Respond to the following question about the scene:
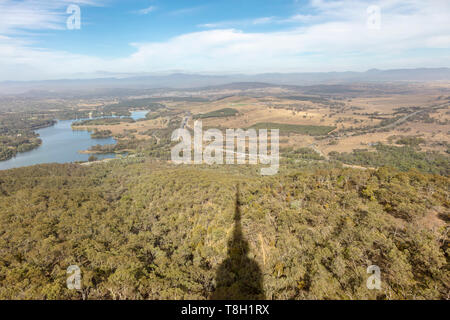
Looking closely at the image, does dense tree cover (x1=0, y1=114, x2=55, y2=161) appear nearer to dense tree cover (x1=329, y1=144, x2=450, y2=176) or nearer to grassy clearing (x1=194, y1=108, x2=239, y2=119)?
grassy clearing (x1=194, y1=108, x2=239, y2=119)


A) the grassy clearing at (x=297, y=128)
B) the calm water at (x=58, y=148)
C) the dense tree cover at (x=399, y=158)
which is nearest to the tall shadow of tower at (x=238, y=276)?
the dense tree cover at (x=399, y=158)

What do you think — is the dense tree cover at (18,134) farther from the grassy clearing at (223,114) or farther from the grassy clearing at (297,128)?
the grassy clearing at (297,128)

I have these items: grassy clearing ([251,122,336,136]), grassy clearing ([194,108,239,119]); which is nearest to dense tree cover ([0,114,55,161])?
grassy clearing ([194,108,239,119])

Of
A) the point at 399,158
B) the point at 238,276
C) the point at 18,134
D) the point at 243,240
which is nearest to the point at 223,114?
the point at 399,158

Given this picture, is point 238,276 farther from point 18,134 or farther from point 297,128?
point 18,134

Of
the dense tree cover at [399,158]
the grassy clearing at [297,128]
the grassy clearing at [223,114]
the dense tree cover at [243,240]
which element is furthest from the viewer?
the grassy clearing at [223,114]
